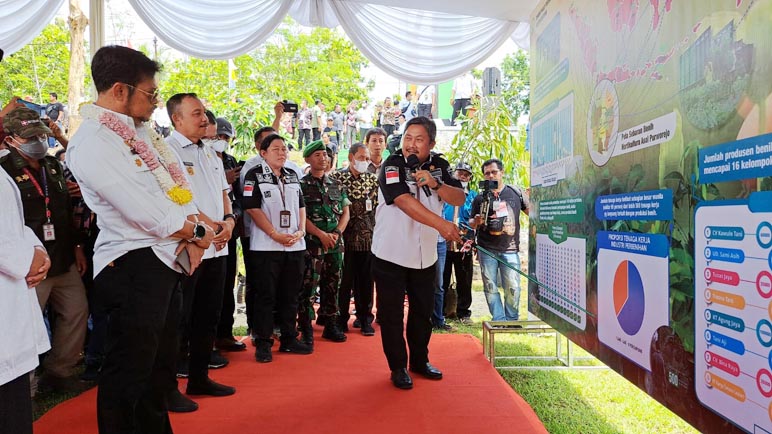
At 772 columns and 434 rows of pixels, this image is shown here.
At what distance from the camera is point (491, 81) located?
223 inches

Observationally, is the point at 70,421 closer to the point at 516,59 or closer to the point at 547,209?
the point at 547,209

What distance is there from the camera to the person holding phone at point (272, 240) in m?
3.61

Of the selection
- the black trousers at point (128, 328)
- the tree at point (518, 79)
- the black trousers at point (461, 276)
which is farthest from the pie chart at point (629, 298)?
the tree at point (518, 79)

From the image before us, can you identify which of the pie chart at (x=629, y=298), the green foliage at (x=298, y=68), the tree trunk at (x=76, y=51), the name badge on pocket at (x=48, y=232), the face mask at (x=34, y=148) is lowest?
the pie chart at (x=629, y=298)

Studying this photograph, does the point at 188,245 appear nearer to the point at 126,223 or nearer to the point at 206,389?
the point at 126,223

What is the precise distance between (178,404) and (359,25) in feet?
10.2

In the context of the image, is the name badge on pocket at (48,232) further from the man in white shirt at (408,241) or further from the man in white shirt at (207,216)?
the man in white shirt at (408,241)

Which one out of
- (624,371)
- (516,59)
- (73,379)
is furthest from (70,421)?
(516,59)

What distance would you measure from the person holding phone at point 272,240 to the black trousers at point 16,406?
222 centimetres

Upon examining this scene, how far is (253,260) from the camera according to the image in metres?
3.67

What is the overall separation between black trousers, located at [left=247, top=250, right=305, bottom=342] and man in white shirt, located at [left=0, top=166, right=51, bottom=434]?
2180 mm

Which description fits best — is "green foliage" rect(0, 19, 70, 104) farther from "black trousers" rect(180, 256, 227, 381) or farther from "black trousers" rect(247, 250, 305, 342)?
"black trousers" rect(180, 256, 227, 381)

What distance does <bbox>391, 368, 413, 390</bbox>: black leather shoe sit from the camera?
305 centimetres

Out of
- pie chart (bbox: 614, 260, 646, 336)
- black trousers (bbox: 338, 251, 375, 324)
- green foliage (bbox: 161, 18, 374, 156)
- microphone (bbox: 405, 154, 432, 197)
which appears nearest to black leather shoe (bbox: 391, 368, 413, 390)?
microphone (bbox: 405, 154, 432, 197)
